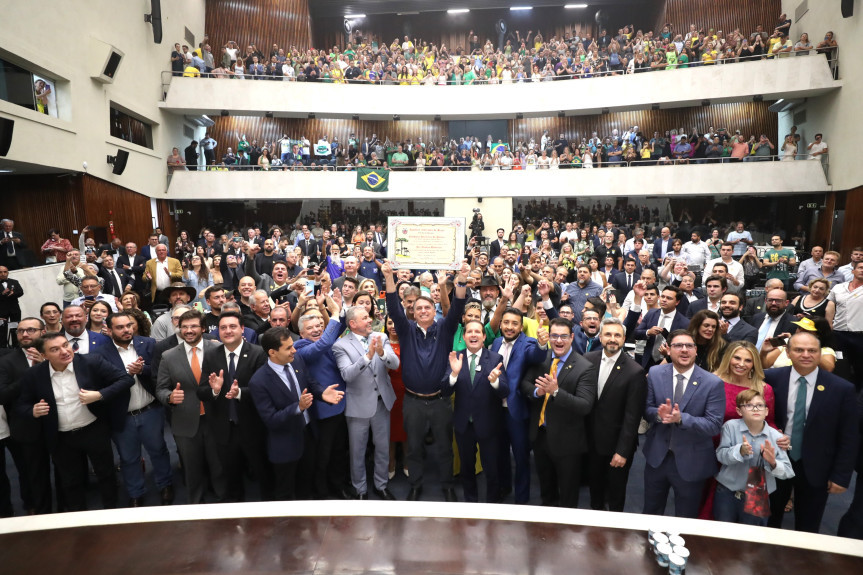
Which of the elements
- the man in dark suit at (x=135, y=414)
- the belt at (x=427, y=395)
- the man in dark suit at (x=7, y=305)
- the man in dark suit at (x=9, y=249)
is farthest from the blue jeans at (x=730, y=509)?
the man in dark suit at (x=9, y=249)

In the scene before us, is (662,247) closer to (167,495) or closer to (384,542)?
(167,495)

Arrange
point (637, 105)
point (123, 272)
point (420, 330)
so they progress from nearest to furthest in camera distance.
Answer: point (420, 330) → point (123, 272) → point (637, 105)

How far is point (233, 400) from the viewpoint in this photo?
3736 millimetres

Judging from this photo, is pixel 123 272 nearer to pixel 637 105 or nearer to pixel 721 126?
pixel 637 105

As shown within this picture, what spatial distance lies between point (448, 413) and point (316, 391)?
3.50 feet

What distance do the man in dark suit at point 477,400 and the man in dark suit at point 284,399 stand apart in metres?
0.93

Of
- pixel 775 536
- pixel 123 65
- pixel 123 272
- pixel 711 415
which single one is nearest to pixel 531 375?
pixel 711 415

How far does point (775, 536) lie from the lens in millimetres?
2148

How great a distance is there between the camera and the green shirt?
9.05m

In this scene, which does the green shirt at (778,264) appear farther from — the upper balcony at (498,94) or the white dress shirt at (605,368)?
the white dress shirt at (605,368)

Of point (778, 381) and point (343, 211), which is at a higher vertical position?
point (343, 211)

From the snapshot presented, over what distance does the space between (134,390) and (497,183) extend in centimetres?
1425

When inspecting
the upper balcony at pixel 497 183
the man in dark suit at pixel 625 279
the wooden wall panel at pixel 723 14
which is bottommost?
the man in dark suit at pixel 625 279

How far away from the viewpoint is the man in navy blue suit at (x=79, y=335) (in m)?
3.98
